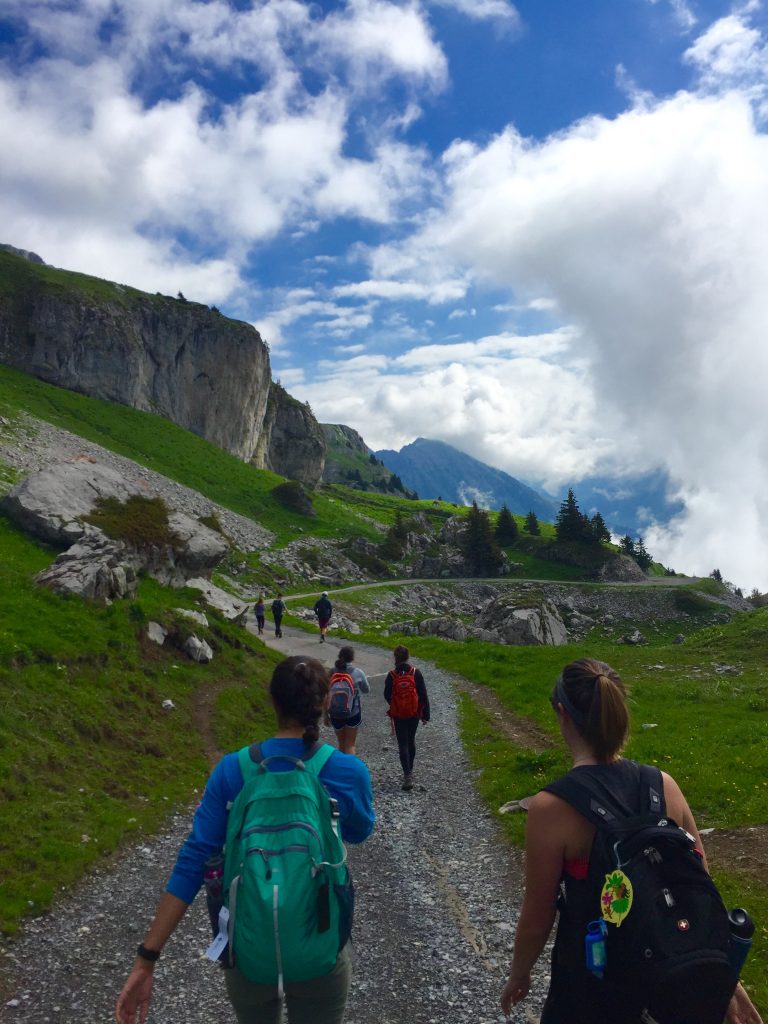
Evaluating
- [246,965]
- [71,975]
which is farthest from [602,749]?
[71,975]

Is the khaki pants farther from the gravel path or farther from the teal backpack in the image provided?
the gravel path

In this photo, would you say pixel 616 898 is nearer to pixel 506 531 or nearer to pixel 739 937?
pixel 739 937

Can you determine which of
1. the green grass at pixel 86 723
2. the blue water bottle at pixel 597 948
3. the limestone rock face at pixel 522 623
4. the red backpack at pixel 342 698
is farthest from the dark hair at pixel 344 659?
the limestone rock face at pixel 522 623

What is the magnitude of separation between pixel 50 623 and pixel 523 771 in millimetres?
13101

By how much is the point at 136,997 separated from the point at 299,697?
216cm

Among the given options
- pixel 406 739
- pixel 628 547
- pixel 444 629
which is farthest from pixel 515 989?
pixel 628 547

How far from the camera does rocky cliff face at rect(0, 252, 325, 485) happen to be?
103 metres

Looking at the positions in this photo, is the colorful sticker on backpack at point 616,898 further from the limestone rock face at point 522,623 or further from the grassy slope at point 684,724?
the limestone rock face at point 522,623

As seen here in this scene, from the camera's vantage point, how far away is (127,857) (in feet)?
36.3

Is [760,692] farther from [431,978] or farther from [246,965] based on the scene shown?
[246,965]

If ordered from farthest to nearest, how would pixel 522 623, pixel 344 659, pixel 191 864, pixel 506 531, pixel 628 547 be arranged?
pixel 628 547 < pixel 506 531 < pixel 522 623 < pixel 344 659 < pixel 191 864

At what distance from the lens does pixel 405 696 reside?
15203mm

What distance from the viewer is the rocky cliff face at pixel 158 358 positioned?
338ft

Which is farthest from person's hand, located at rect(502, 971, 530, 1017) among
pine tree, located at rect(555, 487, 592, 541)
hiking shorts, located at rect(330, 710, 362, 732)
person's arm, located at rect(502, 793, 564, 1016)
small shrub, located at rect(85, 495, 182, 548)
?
pine tree, located at rect(555, 487, 592, 541)
